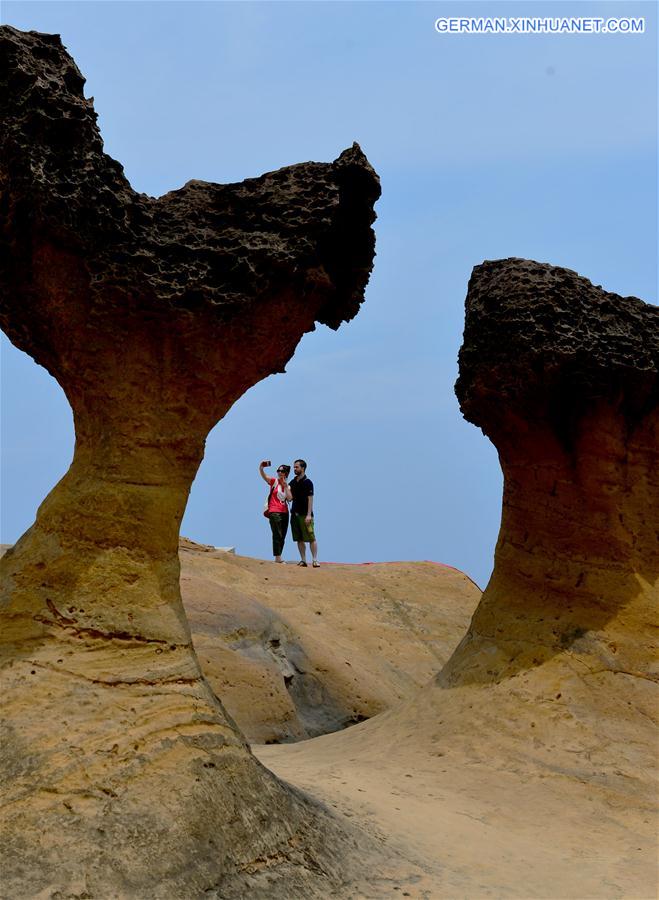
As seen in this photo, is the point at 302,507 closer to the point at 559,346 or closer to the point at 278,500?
the point at 278,500

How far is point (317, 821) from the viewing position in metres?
4.49

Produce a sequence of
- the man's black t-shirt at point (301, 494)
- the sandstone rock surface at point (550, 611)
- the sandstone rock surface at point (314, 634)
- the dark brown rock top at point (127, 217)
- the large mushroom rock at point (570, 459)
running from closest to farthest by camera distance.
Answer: the dark brown rock top at point (127, 217)
the sandstone rock surface at point (550, 611)
the large mushroom rock at point (570, 459)
the sandstone rock surface at point (314, 634)
the man's black t-shirt at point (301, 494)

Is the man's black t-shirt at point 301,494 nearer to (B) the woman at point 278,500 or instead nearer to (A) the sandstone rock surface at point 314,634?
(B) the woman at point 278,500

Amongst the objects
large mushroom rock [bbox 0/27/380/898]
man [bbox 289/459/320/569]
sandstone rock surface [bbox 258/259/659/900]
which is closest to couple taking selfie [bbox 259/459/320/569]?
man [bbox 289/459/320/569]

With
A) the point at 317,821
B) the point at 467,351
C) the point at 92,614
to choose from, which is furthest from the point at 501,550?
the point at 92,614

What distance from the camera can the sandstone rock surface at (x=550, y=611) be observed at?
5828 millimetres

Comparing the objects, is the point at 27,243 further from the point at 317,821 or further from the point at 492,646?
the point at 492,646

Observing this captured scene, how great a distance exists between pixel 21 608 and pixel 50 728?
58 centimetres

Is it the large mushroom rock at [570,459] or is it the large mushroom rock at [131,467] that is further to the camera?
the large mushroom rock at [570,459]

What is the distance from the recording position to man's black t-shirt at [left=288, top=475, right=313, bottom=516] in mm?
11133

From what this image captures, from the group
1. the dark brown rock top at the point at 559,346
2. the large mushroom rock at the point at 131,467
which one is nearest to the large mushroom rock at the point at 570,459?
the dark brown rock top at the point at 559,346

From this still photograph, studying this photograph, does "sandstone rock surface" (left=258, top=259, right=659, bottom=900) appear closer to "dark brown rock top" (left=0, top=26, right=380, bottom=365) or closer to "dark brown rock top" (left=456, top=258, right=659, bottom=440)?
"dark brown rock top" (left=456, top=258, right=659, bottom=440)

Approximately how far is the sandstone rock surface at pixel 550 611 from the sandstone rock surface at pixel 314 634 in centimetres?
70

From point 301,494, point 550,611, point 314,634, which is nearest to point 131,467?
point 550,611
